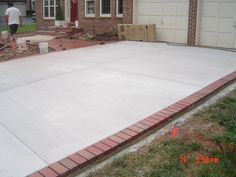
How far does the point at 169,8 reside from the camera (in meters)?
12.3

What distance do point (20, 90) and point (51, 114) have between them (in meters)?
1.64

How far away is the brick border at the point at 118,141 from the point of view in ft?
10.5

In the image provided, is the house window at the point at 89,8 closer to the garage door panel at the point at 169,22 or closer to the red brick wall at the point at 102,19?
the red brick wall at the point at 102,19

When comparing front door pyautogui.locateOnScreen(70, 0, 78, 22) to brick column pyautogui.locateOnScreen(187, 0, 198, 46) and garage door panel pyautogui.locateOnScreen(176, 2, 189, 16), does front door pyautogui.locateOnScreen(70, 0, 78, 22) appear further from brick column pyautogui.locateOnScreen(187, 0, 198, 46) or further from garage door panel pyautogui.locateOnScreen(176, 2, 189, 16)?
brick column pyautogui.locateOnScreen(187, 0, 198, 46)

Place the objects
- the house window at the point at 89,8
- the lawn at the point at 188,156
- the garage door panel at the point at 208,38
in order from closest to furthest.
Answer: the lawn at the point at 188,156
the garage door panel at the point at 208,38
the house window at the point at 89,8

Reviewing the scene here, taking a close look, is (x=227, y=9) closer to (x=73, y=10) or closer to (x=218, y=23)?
(x=218, y=23)

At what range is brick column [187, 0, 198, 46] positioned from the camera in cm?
1142

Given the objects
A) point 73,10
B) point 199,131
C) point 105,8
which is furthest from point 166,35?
point 199,131

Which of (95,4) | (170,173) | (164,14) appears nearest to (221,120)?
(170,173)

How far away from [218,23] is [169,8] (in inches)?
84.9

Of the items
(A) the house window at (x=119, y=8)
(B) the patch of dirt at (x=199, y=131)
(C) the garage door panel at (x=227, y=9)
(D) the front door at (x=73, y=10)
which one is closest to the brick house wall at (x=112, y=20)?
(A) the house window at (x=119, y=8)

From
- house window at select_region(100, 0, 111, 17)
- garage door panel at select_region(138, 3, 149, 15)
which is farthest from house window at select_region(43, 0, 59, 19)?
garage door panel at select_region(138, 3, 149, 15)

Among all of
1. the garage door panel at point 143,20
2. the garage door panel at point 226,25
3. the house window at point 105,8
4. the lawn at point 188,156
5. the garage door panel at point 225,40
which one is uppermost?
the house window at point 105,8

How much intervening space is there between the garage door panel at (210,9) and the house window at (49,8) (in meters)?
9.83
